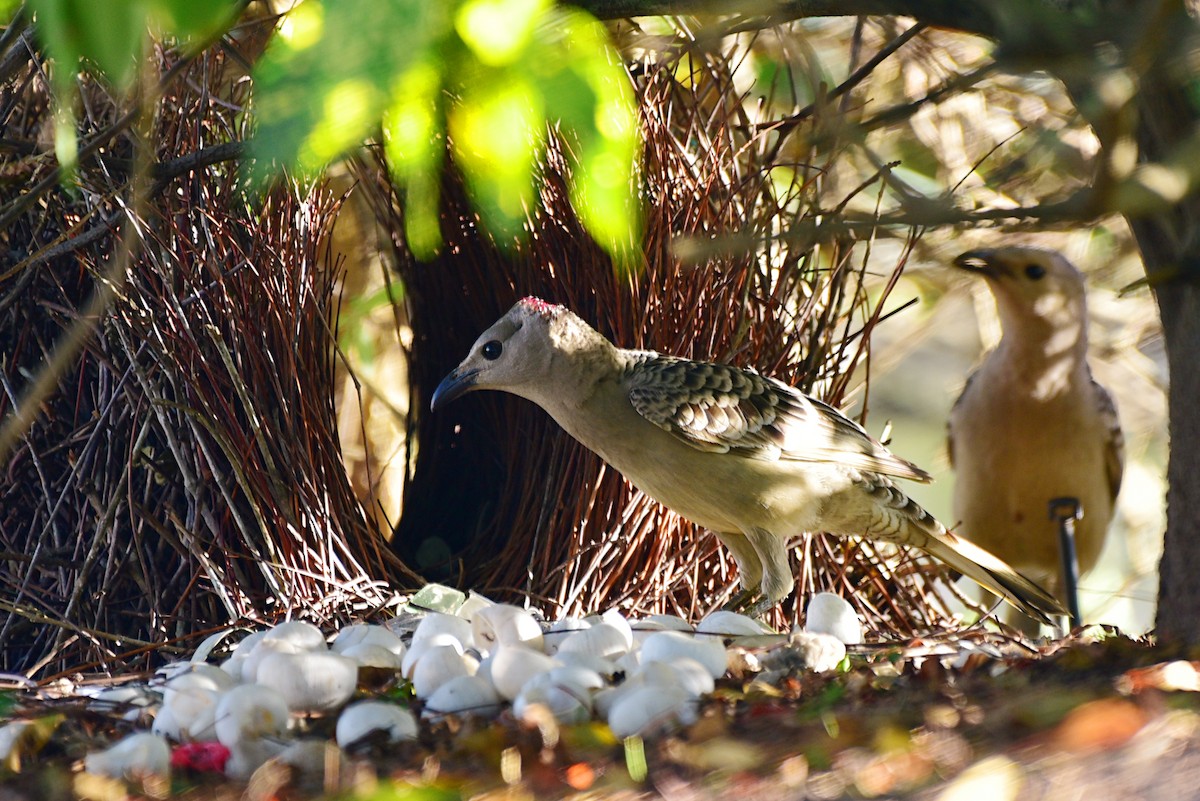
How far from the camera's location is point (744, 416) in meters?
1.59

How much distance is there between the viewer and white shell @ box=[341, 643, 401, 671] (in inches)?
48.7

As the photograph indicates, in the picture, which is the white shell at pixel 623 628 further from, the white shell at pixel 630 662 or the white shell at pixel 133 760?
the white shell at pixel 133 760

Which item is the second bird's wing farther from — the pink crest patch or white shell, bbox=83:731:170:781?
white shell, bbox=83:731:170:781

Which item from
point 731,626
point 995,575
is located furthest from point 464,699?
point 995,575

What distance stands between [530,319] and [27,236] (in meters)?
0.67

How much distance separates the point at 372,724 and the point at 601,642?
30 cm

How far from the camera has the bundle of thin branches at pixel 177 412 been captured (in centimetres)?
148

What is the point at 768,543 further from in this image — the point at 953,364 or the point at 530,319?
the point at 953,364

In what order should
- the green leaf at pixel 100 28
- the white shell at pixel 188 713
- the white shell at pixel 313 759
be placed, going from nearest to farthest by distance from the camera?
the green leaf at pixel 100 28 < the white shell at pixel 313 759 < the white shell at pixel 188 713

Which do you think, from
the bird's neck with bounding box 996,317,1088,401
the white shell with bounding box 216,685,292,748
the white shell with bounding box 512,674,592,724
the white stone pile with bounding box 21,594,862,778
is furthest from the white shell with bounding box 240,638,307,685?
the bird's neck with bounding box 996,317,1088,401

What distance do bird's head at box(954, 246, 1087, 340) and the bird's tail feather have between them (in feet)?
1.21

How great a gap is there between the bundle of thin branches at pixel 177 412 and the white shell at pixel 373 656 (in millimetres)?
234

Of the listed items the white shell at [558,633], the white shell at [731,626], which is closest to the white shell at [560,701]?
the white shell at [558,633]

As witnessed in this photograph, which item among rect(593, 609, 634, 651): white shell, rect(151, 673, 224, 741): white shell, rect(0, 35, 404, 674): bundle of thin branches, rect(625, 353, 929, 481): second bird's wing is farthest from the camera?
rect(625, 353, 929, 481): second bird's wing
